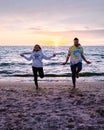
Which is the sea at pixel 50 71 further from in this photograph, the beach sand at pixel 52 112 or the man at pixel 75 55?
the beach sand at pixel 52 112

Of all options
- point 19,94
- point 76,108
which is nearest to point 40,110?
point 76,108

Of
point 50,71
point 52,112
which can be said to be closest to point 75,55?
point 52,112

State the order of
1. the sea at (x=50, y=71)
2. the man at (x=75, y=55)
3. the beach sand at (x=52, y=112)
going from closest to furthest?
the beach sand at (x=52, y=112) < the man at (x=75, y=55) < the sea at (x=50, y=71)

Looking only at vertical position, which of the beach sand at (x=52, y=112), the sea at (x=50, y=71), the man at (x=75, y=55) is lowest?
the sea at (x=50, y=71)

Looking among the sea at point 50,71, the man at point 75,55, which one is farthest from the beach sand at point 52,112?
the sea at point 50,71

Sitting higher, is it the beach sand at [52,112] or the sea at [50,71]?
the beach sand at [52,112]

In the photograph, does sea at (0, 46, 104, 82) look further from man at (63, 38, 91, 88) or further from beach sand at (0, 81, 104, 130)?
beach sand at (0, 81, 104, 130)

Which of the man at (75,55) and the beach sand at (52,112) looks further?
the man at (75,55)

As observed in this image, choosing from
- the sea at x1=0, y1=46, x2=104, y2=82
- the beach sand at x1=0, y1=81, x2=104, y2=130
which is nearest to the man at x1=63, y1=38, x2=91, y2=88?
the beach sand at x1=0, y1=81, x2=104, y2=130

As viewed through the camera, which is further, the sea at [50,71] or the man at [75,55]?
the sea at [50,71]

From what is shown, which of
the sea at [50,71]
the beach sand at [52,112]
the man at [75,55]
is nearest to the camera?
the beach sand at [52,112]

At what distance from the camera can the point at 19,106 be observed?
9.27 metres

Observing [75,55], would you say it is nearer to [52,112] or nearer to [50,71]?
[52,112]

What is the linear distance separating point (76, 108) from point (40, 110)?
3.32 feet
